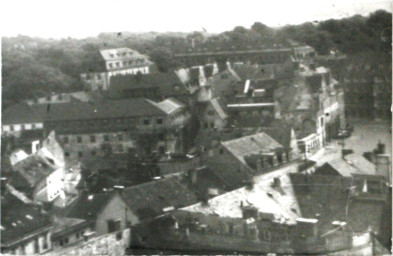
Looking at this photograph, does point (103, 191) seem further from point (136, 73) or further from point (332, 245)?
point (332, 245)

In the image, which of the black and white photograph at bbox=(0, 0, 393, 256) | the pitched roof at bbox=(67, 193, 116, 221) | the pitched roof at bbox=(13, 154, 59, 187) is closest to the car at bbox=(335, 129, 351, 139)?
the black and white photograph at bbox=(0, 0, 393, 256)

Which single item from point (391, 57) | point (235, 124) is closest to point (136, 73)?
point (235, 124)

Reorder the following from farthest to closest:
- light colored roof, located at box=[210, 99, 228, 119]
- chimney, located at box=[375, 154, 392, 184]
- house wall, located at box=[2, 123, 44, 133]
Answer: house wall, located at box=[2, 123, 44, 133] < light colored roof, located at box=[210, 99, 228, 119] < chimney, located at box=[375, 154, 392, 184]

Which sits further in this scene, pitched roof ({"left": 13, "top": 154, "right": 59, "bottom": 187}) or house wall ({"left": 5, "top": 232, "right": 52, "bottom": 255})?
pitched roof ({"left": 13, "top": 154, "right": 59, "bottom": 187})

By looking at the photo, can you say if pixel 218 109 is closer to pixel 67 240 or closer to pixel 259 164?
pixel 259 164

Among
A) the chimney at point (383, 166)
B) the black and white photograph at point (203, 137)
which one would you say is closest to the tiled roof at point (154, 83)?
the black and white photograph at point (203, 137)

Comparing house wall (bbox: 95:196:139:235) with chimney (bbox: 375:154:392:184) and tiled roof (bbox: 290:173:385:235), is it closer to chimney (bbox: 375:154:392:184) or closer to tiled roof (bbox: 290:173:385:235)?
tiled roof (bbox: 290:173:385:235)

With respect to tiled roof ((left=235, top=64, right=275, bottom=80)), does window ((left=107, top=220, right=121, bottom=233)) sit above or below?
below

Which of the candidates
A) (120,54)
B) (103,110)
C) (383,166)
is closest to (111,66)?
(120,54)
